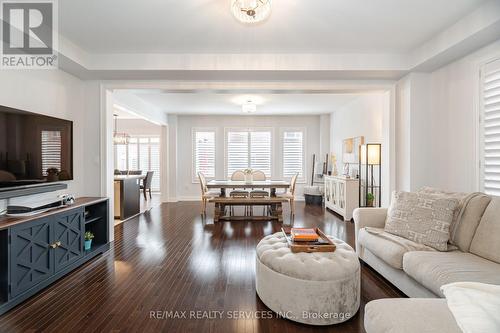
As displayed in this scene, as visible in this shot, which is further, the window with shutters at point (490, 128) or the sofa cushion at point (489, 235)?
the window with shutters at point (490, 128)

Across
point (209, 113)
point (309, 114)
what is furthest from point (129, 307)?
point (309, 114)

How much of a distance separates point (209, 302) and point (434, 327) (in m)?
1.70

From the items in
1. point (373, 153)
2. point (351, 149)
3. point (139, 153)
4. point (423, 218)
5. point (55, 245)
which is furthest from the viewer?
point (139, 153)

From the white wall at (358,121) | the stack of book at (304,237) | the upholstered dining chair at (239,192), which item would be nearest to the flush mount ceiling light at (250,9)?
the stack of book at (304,237)

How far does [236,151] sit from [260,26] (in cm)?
549

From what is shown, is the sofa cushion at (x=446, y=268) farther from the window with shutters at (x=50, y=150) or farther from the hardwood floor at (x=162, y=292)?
the window with shutters at (x=50, y=150)

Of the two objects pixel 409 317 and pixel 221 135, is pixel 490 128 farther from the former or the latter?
pixel 221 135

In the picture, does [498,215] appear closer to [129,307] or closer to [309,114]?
[129,307]

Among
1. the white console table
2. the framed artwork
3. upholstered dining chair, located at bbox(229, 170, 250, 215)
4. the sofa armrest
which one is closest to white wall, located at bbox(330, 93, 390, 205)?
the framed artwork

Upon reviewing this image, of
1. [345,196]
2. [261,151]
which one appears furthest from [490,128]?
[261,151]

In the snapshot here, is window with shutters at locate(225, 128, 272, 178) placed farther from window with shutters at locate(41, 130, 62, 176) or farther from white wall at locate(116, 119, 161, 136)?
window with shutters at locate(41, 130, 62, 176)

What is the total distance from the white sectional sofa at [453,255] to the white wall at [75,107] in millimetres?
3909

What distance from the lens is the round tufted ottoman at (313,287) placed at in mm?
1970

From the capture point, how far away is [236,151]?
8211 millimetres
